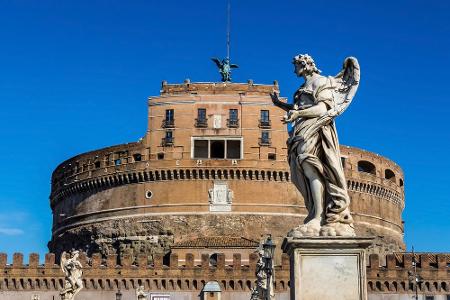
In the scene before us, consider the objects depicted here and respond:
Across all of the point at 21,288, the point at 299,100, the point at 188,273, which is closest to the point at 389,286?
the point at 188,273

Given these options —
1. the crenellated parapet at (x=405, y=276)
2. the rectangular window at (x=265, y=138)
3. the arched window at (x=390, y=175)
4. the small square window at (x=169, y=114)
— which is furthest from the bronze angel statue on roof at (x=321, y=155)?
the arched window at (x=390, y=175)

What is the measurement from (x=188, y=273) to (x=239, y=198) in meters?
10.0

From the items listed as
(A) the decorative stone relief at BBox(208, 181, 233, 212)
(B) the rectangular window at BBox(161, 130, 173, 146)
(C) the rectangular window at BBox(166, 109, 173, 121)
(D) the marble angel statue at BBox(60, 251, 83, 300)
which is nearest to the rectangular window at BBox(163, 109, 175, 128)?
(C) the rectangular window at BBox(166, 109, 173, 121)

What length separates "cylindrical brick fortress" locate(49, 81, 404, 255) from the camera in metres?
63.6

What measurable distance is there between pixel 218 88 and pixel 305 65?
196 feet

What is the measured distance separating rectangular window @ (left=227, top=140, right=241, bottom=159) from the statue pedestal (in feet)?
192

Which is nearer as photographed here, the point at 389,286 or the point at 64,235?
the point at 389,286

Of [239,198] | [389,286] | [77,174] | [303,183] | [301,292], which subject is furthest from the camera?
[77,174]

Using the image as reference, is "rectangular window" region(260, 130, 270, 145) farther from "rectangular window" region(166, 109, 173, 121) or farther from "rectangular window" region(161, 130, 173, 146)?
"rectangular window" region(166, 109, 173, 121)

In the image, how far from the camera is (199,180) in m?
64.0

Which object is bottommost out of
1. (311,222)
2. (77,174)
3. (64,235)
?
(311,222)

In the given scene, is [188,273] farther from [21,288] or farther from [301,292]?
[301,292]

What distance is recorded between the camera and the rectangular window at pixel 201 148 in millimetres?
65312

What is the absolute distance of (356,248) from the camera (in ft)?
20.3
